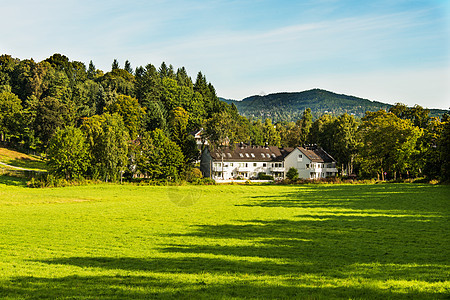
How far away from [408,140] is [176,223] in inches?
2525

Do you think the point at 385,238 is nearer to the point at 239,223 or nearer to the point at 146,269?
the point at 239,223

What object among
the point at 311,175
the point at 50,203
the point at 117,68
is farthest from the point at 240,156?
the point at 117,68

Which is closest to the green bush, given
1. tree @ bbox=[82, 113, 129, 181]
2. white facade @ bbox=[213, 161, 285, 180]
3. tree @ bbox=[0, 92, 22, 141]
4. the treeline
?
white facade @ bbox=[213, 161, 285, 180]

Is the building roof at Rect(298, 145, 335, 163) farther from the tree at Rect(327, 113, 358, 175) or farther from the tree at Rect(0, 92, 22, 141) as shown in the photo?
the tree at Rect(0, 92, 22, 141)

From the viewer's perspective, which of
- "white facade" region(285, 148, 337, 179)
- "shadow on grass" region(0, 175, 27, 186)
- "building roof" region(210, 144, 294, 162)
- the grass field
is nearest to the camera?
the grass field

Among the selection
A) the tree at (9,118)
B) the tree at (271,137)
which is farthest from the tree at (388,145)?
the tree at (9,118)

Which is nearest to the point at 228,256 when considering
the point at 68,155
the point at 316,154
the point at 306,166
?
the point at 68,155

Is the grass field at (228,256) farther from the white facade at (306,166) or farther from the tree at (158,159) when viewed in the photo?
the white facade at (306,166)

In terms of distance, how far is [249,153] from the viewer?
360ft

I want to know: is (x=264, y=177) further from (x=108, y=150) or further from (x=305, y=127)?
(x=108, y=150)

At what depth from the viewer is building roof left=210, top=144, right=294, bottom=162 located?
105494mm

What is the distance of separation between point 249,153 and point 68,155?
52.0m

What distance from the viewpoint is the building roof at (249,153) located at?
105 meters

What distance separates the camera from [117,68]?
19150 cm
